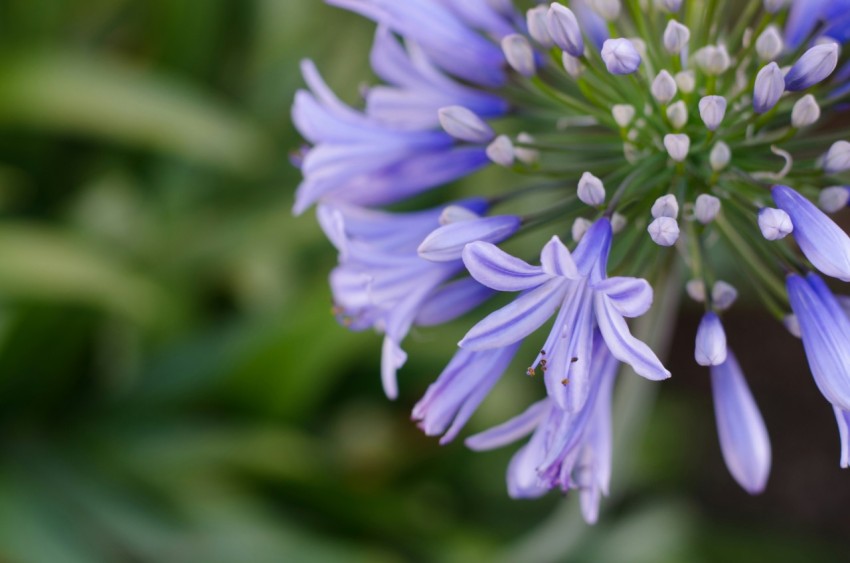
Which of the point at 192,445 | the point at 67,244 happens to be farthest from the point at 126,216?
→ the point at 192,445

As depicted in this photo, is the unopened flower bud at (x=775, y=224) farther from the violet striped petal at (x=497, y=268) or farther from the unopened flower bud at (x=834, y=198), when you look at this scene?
the violet striped petal at (x=497, y=268)

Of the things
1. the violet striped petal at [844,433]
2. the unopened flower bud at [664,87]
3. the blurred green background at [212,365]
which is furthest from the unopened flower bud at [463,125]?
the blurred green background at [212,365]

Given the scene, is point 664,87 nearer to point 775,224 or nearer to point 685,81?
point 685,81

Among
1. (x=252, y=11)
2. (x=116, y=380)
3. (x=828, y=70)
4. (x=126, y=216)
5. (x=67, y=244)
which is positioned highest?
(x=252, y=11)

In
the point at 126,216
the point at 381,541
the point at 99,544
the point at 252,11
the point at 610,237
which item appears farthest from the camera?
the point at 252,11

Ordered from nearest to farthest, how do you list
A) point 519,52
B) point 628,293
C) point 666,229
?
point 628,293
point 666,229
point 519,52

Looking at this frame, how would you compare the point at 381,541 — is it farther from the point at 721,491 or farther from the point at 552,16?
the point at 552,16

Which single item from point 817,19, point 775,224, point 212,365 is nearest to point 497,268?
point 775,224
